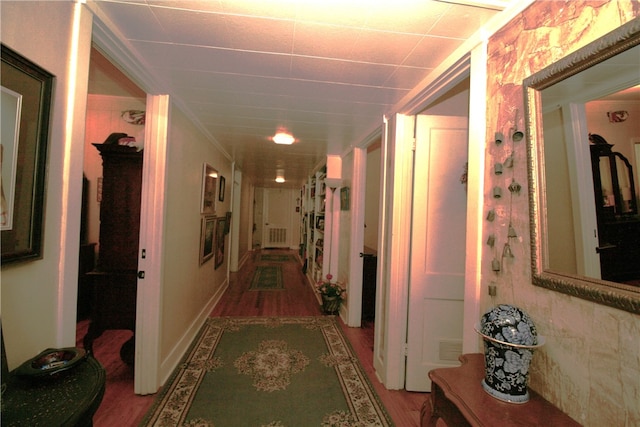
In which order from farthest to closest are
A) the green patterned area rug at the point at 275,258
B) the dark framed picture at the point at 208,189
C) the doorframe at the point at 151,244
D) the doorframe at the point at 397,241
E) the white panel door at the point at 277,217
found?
1. the white panel door at the point at 277,217
2. the green patterned area rug at the point at 275,258
3. the dark framed picture at the point at 208,189
4. the doorframe at the point at 151,244
5. the doorframe at the point at 397,241

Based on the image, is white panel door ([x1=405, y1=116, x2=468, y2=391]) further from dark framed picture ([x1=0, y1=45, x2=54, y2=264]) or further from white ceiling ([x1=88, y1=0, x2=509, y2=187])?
dark framed picture ([x1=0, y1=45, x2=54, y2=264])

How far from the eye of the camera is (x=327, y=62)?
1.57 m

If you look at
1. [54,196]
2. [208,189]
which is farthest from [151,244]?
[208,189]

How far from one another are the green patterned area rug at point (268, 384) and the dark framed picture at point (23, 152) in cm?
151

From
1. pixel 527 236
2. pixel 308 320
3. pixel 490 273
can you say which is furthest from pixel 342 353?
pixel 527 236

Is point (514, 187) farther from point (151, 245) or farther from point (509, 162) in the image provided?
point (151, 245)

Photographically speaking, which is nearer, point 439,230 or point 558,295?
point 558,295

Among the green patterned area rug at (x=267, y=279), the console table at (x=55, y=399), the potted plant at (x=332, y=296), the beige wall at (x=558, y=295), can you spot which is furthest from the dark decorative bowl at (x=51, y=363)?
the green patterned area rug at (x=267, y=279)

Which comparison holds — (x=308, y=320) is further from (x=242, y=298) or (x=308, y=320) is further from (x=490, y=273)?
(x=490, y=273)

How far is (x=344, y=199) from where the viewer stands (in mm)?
3695

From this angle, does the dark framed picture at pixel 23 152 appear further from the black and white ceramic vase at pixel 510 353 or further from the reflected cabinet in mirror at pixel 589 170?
the reflected cabinet in mirror at pixel 589 170

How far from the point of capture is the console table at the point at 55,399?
0.65 metres

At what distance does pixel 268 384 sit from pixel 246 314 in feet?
5.20

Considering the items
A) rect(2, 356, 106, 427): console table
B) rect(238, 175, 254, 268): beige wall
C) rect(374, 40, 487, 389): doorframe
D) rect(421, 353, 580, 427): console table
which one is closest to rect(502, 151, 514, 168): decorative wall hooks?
rect(374, 40, 487, 389): doorframe
